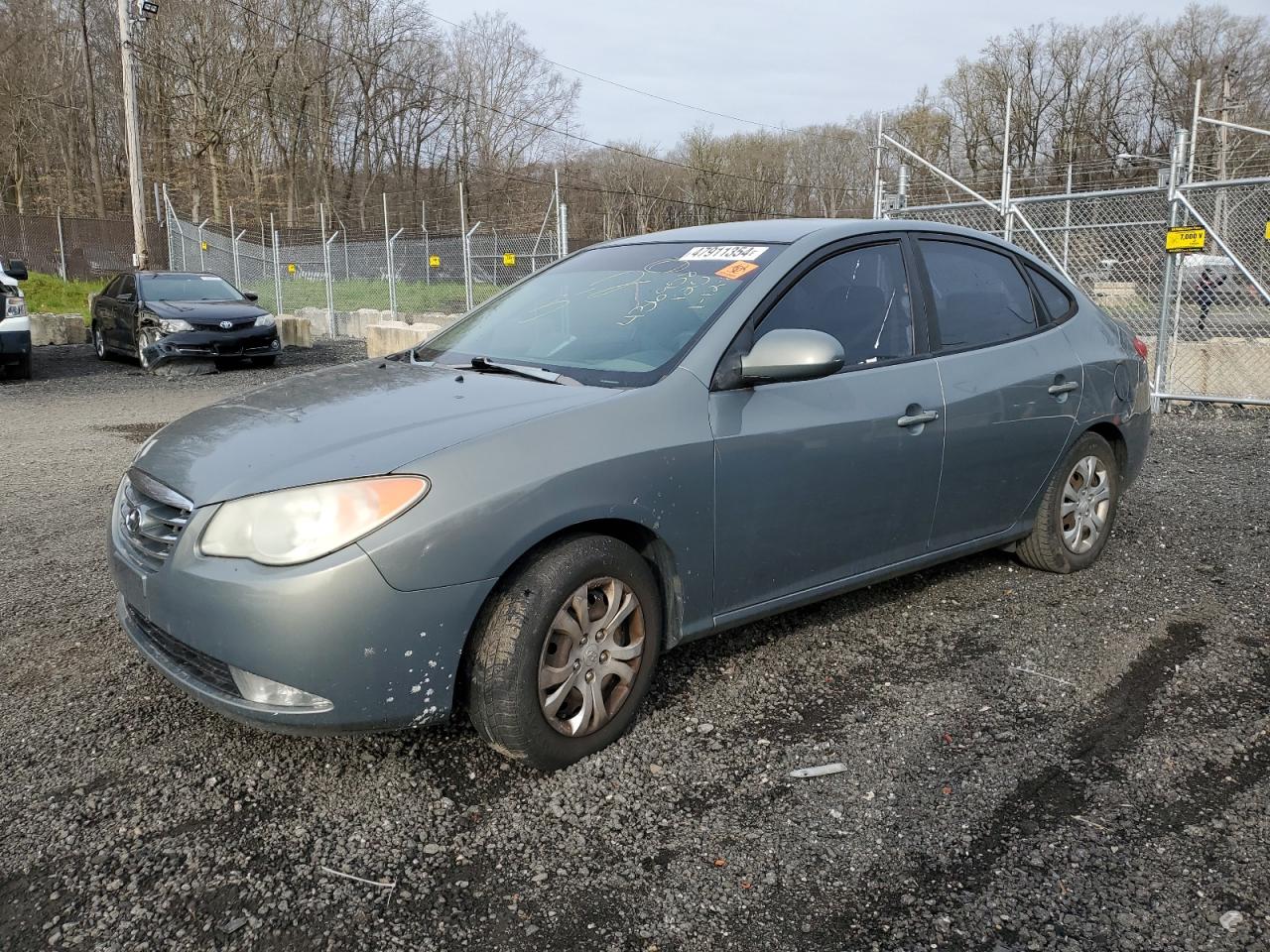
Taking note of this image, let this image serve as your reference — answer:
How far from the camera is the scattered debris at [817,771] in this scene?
9.64 ft

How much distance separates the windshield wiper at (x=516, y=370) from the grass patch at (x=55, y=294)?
22827 mm

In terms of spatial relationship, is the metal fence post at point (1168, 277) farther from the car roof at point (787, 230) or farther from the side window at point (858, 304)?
the side window at point (858, 304)

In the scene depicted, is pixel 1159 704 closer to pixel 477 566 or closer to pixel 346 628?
pixel 477 566

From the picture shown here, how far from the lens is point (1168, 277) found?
9461 millimetres

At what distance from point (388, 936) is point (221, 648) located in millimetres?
852

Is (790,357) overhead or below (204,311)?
below

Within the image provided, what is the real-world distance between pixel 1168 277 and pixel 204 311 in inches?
472

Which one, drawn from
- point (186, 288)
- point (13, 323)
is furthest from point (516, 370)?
point (186, 288)

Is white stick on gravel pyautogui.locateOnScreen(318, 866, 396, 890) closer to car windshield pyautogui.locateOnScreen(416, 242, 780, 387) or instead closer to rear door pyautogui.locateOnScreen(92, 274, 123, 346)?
car windshield pyautogui.locateOnScreen(416, 242, 780, 387)

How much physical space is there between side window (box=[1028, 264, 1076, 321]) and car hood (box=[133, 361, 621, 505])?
2.55 m

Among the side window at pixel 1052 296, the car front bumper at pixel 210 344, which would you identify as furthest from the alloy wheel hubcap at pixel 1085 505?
the car front bumper at pixel 210 344

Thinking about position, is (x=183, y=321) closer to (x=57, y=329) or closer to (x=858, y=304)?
(x=57, y=329)

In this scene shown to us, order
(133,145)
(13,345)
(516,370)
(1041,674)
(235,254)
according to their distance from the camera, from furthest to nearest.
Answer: (235,254) → (133,145) → (13,345) → (1041,674) → (516,370)

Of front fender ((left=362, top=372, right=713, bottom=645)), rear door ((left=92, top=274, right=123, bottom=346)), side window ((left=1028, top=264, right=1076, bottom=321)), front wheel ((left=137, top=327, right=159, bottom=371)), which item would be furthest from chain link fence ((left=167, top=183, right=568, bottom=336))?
front fender ((left=362, top=372, right=713, bottom=645))
